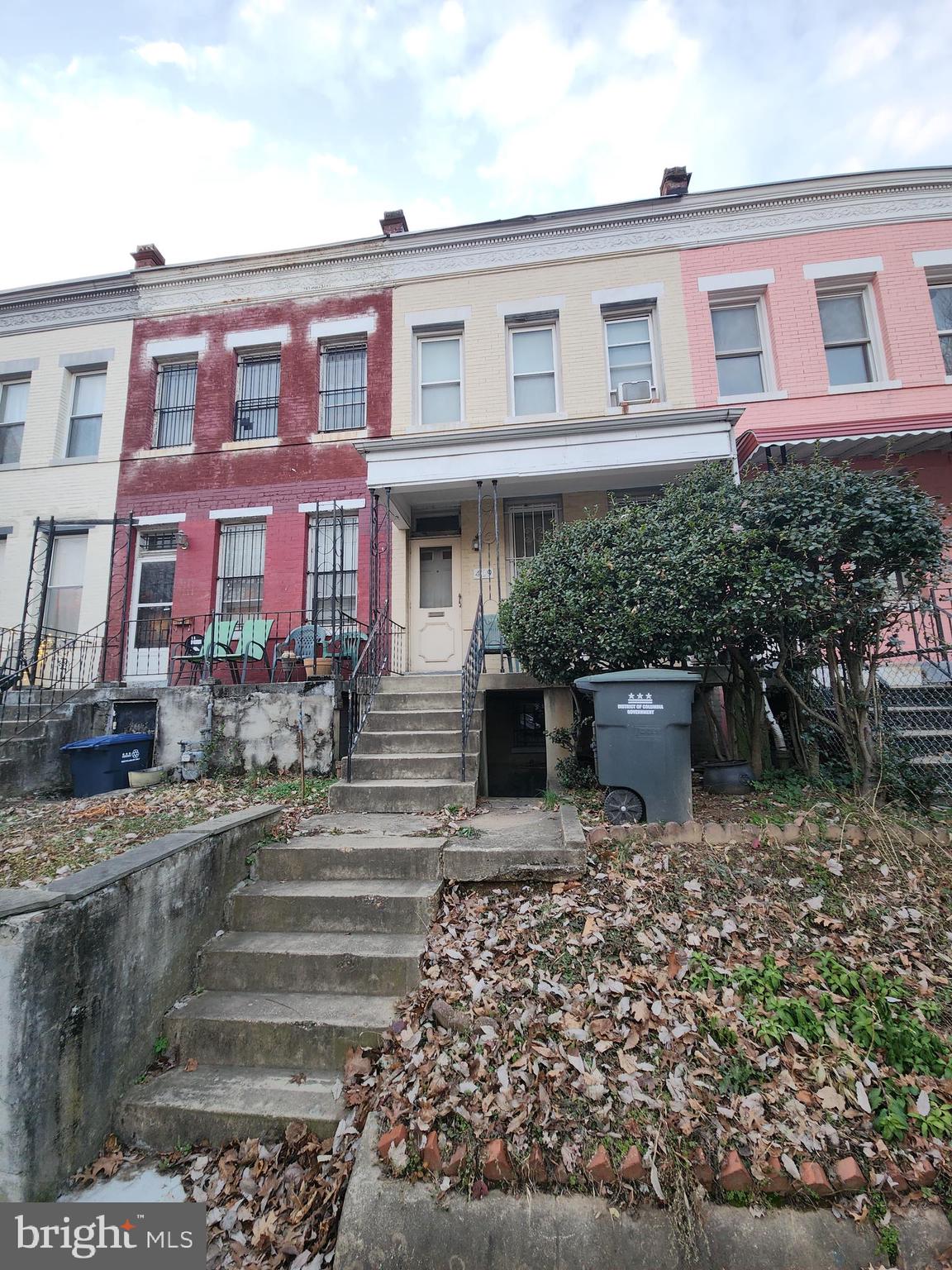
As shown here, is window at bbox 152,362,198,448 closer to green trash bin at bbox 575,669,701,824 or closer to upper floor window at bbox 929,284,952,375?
green trash bin at bbox 575,669,701,824

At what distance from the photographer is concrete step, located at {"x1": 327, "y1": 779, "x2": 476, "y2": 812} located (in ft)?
16.6

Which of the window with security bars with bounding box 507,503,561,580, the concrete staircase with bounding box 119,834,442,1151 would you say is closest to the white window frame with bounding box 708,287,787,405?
the window with security bars with bounding box 507,503,561,580

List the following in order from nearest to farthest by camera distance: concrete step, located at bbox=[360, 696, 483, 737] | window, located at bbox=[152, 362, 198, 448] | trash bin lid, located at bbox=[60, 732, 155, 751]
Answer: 1. concrete step, located at bbox=[360, 696, 483, 737]
2. trash bin lid, located at bbox=[60, 732, 155, 751]
3. window, located at bbox=[152, 362, 198, 448]

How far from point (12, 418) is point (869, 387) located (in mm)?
15557

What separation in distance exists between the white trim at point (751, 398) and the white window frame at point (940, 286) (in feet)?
8.17

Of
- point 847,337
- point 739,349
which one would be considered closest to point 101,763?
point 739,349

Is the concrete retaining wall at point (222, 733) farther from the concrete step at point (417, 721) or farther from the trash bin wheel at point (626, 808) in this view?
the trash bin wheel at point (626, 808)

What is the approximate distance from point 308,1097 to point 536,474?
23.5ft

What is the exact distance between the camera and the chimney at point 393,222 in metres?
10.6

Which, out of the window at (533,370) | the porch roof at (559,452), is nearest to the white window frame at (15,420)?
the porch roof at (559,452)

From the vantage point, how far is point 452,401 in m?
10.1

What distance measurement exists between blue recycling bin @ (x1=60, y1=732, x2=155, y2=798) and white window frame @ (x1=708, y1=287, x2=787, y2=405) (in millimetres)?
9997

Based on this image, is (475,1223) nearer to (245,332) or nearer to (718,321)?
(718,321)

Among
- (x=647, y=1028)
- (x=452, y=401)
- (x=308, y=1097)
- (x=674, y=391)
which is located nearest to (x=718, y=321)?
(x=674, y=391)
